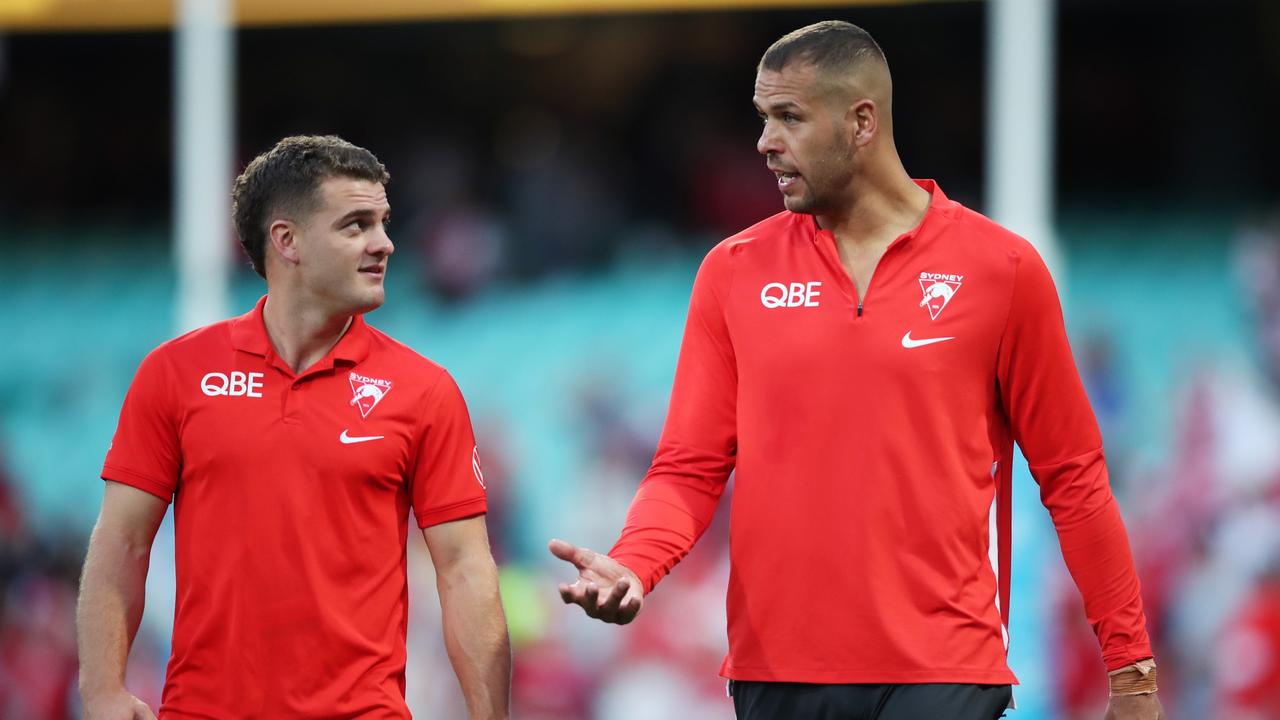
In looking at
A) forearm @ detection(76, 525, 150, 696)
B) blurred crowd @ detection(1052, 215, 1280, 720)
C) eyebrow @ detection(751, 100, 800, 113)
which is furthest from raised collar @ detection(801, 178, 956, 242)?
blurred crowd @ detection(1052, 215, 1280, 720)

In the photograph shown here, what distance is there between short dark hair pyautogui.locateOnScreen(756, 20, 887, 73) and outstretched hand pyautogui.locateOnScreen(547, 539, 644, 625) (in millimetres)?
1087

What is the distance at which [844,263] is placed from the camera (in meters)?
3.78

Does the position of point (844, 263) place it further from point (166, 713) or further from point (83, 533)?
point (83, 533)

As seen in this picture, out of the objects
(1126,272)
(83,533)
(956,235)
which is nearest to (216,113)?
(83,533)

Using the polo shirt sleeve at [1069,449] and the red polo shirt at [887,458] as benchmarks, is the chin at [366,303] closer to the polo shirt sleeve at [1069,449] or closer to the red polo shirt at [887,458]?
the red polo shirt at [887,458]

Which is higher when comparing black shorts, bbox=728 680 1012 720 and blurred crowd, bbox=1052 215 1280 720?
black shorts, bbox=728 680 1012 720

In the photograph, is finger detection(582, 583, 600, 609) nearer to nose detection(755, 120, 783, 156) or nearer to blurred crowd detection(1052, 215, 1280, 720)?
nose detection(755, 120, 783, 156)

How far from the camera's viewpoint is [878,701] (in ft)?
11.7

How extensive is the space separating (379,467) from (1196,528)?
6.61 metres

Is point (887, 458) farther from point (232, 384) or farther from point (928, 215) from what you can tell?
point (232, 384)

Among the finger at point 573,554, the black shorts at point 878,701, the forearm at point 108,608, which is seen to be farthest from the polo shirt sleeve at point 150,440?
the black shorts at point 878,701

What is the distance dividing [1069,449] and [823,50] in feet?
3.22

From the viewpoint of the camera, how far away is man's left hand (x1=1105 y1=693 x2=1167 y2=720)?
367cm

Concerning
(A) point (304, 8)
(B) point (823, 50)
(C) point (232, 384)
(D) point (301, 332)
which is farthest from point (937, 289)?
(A) point (304, 8)
